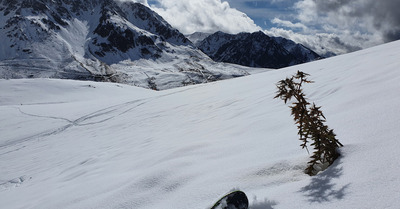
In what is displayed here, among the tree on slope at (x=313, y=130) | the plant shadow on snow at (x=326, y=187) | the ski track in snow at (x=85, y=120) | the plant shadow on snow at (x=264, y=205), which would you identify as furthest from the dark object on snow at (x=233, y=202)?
the ski track in snow at (x=85, y=120)

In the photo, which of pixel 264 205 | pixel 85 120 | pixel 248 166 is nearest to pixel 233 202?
pixel 264 205

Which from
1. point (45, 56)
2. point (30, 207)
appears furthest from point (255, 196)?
point (45, 56)

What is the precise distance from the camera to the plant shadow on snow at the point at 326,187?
1.80 m

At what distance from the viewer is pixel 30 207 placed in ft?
12.2

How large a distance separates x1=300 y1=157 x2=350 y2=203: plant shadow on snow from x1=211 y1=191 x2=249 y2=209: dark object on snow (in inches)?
19.1

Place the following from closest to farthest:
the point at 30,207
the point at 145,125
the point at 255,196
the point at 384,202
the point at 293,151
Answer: the point at 384,202 < the point at 255,196 < the point at 293,151 < the point at 30,207 < the point at 145,125

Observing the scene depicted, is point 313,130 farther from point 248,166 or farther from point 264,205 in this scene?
point 248,166

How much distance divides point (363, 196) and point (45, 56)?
638ft

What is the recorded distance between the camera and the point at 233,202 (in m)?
1.99

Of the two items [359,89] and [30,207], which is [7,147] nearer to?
[30,207]

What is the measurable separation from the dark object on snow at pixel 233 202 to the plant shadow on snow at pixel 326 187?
1.59 ft

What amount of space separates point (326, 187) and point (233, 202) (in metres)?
0.73

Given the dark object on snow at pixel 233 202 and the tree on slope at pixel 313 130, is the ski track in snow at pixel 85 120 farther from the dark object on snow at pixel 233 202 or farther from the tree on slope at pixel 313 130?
the tree on slope at pixel 313 130

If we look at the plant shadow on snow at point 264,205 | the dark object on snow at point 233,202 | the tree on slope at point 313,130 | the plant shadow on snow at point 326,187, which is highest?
the tree on slope at point 313,130
